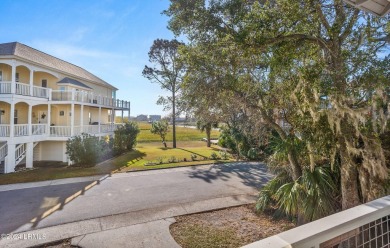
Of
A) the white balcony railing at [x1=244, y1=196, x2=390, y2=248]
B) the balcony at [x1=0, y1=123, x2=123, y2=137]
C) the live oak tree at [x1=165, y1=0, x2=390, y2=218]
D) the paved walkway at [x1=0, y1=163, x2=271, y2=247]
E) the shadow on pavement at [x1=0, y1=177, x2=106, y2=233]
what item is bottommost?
the shadow on pavement at [x1=0, y1=177, x2=106, y2=233]

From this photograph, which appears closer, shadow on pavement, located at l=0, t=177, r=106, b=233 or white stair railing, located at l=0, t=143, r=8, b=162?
shadow on pavement, located at l=0, t=177, r=106, b=233

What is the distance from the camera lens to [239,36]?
17.2 feet

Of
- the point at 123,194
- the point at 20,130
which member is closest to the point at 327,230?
the point at 123,194

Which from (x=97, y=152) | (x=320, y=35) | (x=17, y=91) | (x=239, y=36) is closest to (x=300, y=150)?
(x=320, y=35)

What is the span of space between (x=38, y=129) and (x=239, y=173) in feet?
49.1

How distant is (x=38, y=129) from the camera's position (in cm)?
1748

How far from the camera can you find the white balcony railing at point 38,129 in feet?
56.6

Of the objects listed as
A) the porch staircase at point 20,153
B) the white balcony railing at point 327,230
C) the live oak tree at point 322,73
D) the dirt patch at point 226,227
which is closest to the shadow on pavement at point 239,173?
the dirt patch at point 226,227

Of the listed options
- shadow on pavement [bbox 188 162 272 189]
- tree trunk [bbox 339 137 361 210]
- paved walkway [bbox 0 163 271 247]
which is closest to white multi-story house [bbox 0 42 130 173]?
paved walkway [bbox 0 163 271 247]

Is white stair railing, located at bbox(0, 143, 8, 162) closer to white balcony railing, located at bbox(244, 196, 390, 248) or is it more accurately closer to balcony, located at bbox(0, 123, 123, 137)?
balcony, located at bbox(0, 123, 123, 137)

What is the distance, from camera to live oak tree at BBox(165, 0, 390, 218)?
4.53m

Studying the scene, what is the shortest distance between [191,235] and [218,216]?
5.31 feet

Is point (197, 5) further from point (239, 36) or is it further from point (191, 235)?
point (191, 235)

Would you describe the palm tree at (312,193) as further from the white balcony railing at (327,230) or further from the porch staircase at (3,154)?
the porch staircase at (3,154)
